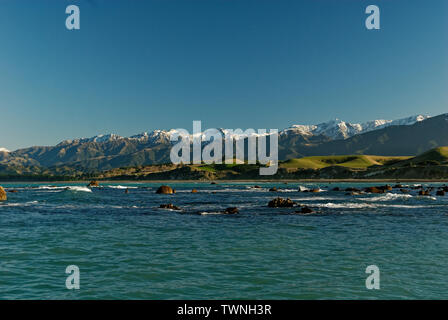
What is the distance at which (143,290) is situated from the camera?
1280 cm

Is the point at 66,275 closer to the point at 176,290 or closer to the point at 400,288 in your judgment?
the point at 176,290

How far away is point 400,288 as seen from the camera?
13.0m

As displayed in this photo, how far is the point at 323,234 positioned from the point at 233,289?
1377cm

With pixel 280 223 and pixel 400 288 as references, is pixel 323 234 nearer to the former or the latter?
pixel 280 223

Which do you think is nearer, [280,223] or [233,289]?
[233,289]

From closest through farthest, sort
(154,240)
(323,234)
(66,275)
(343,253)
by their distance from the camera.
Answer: (66,275)
(343,253)
(154,240)
(323,234)
